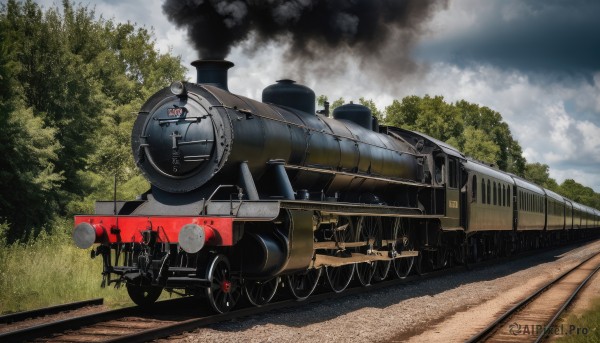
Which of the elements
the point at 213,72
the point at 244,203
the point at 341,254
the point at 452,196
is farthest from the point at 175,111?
the point at 452,196

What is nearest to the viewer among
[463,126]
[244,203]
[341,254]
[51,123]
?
[244,203]

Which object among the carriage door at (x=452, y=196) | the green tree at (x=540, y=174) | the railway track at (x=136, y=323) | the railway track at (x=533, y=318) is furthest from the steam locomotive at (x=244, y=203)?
the green tree at (x=540, y=174)

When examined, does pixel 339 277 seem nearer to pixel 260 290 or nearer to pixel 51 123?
pixel 260 290

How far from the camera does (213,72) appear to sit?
33.8 ft

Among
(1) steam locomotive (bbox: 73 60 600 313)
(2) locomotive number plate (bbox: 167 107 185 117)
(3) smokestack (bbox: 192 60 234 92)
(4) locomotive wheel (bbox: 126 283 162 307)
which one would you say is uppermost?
(3) smokestack (bbox: 192 60 234 92)

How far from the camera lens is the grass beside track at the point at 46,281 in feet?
34.1

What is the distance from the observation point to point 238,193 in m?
9.36

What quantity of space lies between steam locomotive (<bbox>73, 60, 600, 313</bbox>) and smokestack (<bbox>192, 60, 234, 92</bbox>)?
0.7 inches

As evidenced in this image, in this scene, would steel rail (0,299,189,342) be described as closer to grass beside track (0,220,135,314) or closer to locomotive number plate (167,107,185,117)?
grass beside track (0,220,135,314)

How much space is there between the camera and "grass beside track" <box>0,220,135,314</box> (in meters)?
10.4

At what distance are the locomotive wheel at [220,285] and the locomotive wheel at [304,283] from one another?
1.37 m

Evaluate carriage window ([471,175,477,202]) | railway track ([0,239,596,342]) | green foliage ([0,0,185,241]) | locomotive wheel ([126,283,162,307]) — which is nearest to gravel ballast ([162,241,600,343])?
railway track ([0,239,596,342])

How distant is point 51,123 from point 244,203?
1380 centimetres

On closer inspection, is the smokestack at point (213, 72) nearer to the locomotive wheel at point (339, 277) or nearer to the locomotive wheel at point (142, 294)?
the locomotive wheel at point (142, 294)
